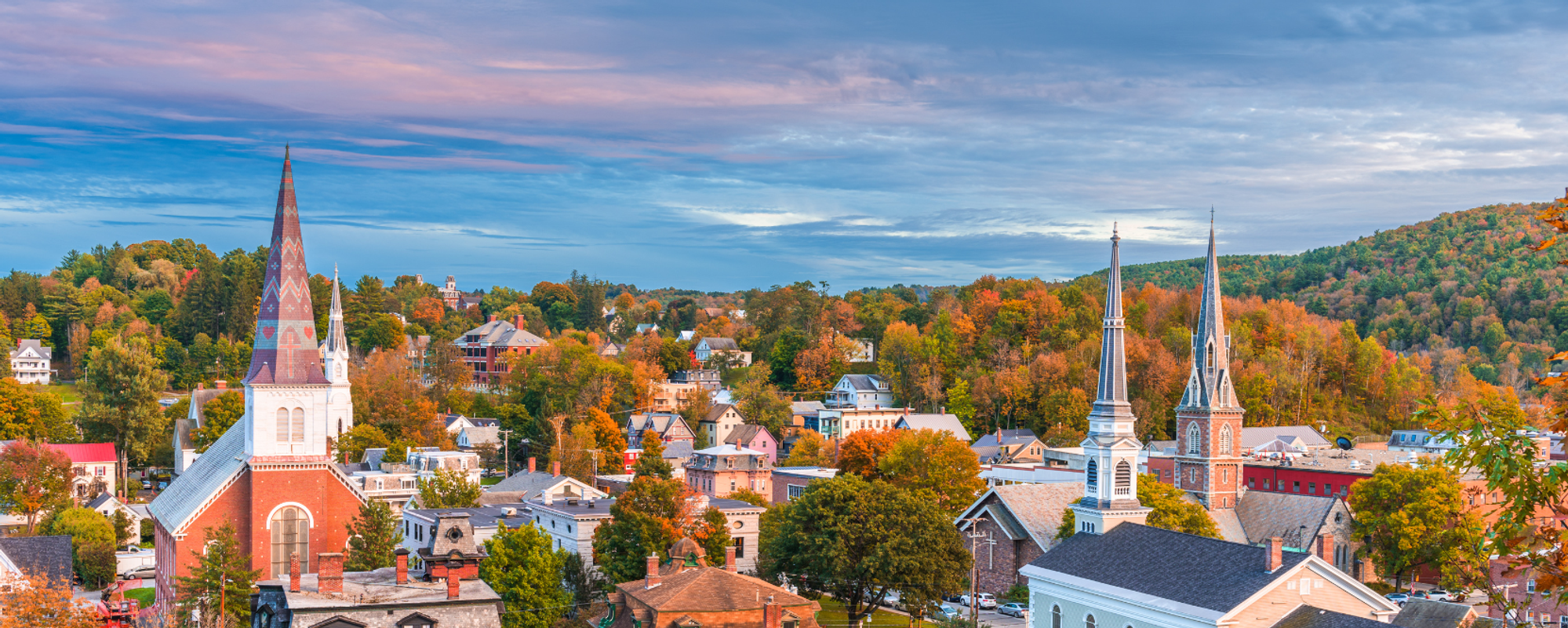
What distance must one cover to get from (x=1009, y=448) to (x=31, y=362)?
104 metres

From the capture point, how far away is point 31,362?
133 meters

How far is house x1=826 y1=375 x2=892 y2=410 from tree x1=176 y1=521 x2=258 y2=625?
8974 cm

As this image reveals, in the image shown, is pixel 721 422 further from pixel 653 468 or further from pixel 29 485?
pixel 29 485

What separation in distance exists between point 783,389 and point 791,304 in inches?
842

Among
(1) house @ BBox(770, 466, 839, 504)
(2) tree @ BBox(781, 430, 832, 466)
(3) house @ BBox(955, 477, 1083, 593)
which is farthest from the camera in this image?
(2) tree @ BBox(781, 430, 832, 466)

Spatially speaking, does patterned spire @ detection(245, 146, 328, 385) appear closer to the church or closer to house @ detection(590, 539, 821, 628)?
house @ detection(590, 539, 821, 628)

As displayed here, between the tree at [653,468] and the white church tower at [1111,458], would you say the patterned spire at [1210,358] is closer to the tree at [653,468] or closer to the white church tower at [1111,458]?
the white church tower at [1111,458]

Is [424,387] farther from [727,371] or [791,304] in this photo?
[791,304]

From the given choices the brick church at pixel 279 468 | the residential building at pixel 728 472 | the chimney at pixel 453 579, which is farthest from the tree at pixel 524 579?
the residential building at pixel 728 472

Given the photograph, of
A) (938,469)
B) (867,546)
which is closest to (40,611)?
(867,546)

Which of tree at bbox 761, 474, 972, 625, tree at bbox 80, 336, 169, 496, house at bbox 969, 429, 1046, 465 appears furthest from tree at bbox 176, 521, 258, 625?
house at bbox 969, 429, 1046, 465

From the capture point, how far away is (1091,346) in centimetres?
11500

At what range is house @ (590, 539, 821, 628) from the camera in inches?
1315

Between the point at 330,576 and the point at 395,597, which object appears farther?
the point at 330,576
